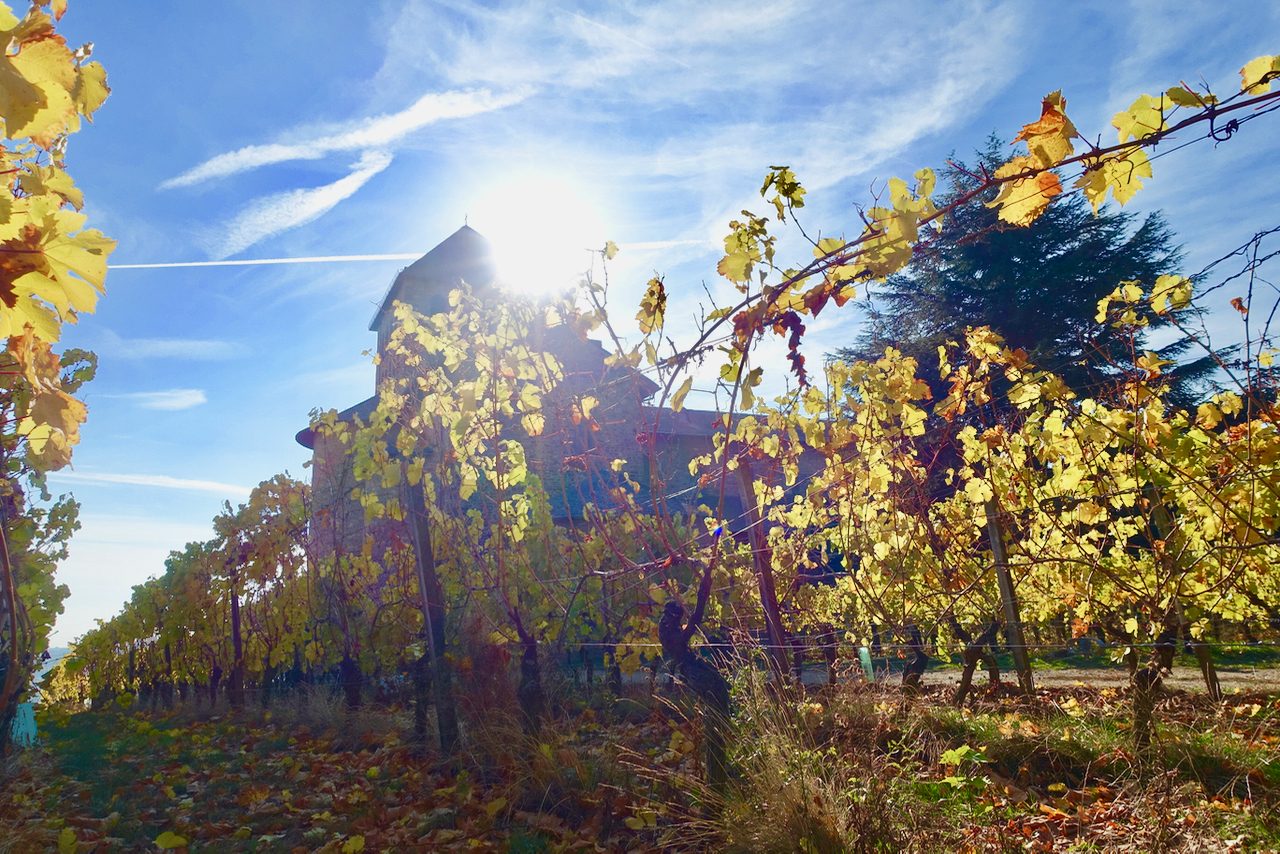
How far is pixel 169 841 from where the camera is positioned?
10.4 ft

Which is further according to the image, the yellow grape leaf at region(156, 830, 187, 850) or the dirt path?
the dirt path

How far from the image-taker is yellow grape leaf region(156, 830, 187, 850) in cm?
315

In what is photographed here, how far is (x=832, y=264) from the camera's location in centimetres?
200

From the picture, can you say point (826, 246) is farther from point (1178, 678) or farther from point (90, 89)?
point (1178, 678)

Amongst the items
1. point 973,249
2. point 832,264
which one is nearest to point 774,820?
point 832,264

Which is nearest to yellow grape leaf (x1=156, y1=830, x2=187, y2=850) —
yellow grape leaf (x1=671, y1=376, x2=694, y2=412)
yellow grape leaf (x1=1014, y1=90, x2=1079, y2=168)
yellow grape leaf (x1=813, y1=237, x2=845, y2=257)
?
yellow grape leaf (x1=671, y1=376, x2=694, y2=412)

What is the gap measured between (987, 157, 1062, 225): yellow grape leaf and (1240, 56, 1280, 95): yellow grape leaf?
371mm

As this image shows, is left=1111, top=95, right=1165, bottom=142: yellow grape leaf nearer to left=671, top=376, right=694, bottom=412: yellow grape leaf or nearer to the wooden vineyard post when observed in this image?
left=671, top=376, right=694, bottom=412: yellow grape leaf

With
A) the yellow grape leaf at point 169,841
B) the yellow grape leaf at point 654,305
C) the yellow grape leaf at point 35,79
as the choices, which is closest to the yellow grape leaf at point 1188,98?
the yellow grape leaf at point 654,305

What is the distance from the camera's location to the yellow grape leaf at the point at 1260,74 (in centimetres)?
146

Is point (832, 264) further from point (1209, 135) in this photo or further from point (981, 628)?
point (981, 628)

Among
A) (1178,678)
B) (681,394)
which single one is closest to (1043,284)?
(1178,678)

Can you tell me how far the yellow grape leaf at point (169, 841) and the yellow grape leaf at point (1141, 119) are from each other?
4.34 m

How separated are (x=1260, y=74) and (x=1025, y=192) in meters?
0.46
